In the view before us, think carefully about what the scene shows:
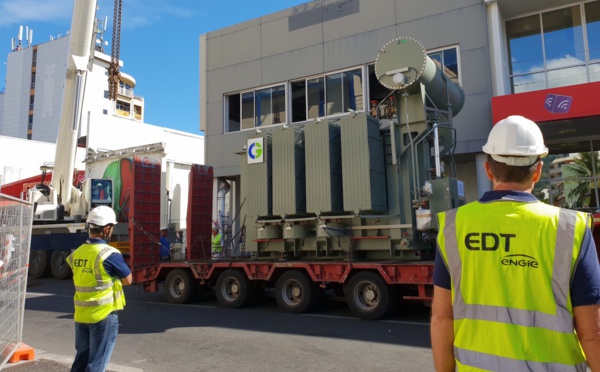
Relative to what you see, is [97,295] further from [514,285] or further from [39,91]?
[39,91]

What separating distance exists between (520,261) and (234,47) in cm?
1957

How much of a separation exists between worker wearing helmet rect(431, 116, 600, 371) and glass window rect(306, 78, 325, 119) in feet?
52.7

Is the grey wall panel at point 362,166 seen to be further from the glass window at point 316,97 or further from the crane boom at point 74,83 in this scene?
the crane boom at point 74,83

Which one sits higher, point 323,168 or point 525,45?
point 525,45

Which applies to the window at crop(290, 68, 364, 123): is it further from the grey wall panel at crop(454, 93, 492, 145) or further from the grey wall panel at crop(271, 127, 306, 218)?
the grey wall panel at crop(271, 127, 306, 218)

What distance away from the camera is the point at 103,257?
448 cm

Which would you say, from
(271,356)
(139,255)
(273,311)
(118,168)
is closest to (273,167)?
(273,311)

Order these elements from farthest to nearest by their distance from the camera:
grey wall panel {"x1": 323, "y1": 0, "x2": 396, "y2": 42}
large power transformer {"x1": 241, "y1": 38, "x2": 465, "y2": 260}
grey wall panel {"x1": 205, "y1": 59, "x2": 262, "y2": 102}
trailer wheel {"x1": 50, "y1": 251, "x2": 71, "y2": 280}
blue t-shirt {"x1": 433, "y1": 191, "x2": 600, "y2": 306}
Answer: grey wall panel {"x1": 205, "y1": 59, "x2": 262, "y2": 102}
trailer wheel {"x1": 50, "y1": 251, "x2": 71, "y2": 280}
grey wall panel {"x1": 323, "y1": 0, "x2": 396, "y2": 42}
large power transformer {"x1": 241, "y1": 38, "x2": 465, "y2": 260}
blue t-shirt {"x1": 433, "y1": 191, "x2": 600, "y2": 306}

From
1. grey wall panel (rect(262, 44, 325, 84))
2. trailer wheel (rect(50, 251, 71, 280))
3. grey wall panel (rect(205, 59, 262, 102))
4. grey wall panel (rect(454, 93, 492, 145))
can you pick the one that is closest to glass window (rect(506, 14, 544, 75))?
grey wall panel (rect(454, 93, 492, 145))

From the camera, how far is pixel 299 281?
1004 centimetres

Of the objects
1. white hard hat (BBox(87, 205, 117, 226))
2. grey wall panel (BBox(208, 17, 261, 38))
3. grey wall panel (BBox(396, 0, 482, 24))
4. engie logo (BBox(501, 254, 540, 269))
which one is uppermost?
Answer: grey wall panel (BBox(208, 17, 261, 38))

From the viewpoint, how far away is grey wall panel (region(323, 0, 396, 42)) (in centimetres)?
1639

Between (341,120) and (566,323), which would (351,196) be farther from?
Result: (566,323)

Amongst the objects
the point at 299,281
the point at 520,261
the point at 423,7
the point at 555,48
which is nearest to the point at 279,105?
the point at 423,7
